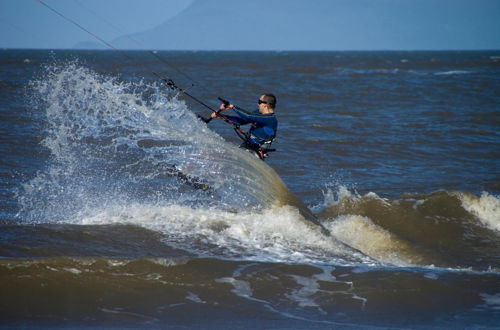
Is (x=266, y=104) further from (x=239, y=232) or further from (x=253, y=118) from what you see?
(x=239, y=232)

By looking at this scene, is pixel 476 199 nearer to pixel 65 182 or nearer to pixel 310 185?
pixel 310 185

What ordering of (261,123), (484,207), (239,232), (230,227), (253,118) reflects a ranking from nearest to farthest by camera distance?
(239,232) → (230,227) → (253,118) → (261,123) → (484,207)

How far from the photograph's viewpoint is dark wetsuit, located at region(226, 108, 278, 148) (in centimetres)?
924

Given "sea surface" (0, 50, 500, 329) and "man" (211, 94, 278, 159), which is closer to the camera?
"sea surface" (0, 50, 500, 329)

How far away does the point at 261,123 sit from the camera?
938 centimetres

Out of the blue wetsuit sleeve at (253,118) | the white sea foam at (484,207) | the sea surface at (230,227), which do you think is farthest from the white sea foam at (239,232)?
the white sea foam at (484,207)

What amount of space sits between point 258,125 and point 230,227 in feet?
5.56

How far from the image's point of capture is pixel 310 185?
12.4 metres

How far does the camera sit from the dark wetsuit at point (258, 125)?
30.3 feet

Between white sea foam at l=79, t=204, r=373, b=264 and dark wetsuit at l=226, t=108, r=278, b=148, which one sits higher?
dark wetsuit at l=226, t=108, r=278, b=148

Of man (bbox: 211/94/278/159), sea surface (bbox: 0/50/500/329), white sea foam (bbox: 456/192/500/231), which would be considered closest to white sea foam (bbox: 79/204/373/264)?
sea surface (bbox: 0/50/500/329)

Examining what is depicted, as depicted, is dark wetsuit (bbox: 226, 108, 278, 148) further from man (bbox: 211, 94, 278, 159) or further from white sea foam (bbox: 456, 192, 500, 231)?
white sea foam (bbox: 456, 192, 500, 231)

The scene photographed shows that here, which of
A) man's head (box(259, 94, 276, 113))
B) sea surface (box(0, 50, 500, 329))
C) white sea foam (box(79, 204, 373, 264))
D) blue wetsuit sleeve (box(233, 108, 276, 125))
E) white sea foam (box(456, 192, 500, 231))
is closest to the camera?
sea surface (box(0, 50, 500, 329))

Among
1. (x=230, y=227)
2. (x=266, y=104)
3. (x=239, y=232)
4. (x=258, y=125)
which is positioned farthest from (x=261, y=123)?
(x=239, y=232)
